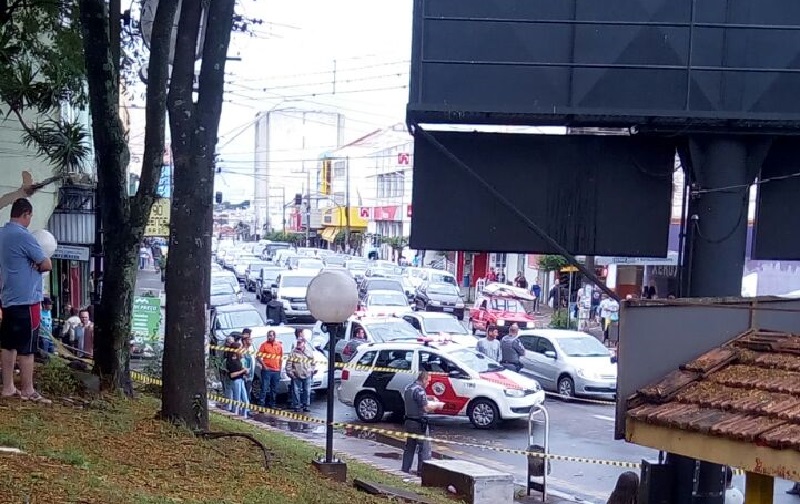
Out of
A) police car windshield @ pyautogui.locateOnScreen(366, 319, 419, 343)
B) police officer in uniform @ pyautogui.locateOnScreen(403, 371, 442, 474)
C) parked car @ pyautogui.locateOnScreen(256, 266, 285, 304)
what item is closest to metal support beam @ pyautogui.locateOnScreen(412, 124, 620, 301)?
police officer in uniform @ pyautogui.locateOnScreen(403, 371, 442, 474)

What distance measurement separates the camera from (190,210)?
8.14 metres

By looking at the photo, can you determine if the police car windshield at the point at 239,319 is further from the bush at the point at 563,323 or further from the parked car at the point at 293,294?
the bush at the point at 563,323

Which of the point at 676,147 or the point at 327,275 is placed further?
the point at 327,275

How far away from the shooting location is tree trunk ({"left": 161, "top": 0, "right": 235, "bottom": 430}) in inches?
320

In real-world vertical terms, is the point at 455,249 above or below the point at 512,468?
above

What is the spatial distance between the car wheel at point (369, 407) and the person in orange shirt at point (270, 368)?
185 cm

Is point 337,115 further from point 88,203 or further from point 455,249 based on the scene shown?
point 455,249

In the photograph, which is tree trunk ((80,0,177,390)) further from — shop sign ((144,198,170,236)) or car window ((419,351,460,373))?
shop sign ((144,198,170,236))

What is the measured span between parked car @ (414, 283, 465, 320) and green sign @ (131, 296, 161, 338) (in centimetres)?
1889

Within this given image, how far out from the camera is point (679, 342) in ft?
17.6

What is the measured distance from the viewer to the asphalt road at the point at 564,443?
535 inches

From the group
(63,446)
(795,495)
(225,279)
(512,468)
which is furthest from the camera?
(225,279)

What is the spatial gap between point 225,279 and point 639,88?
2875cm

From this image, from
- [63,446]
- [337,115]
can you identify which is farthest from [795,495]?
[337,115]
